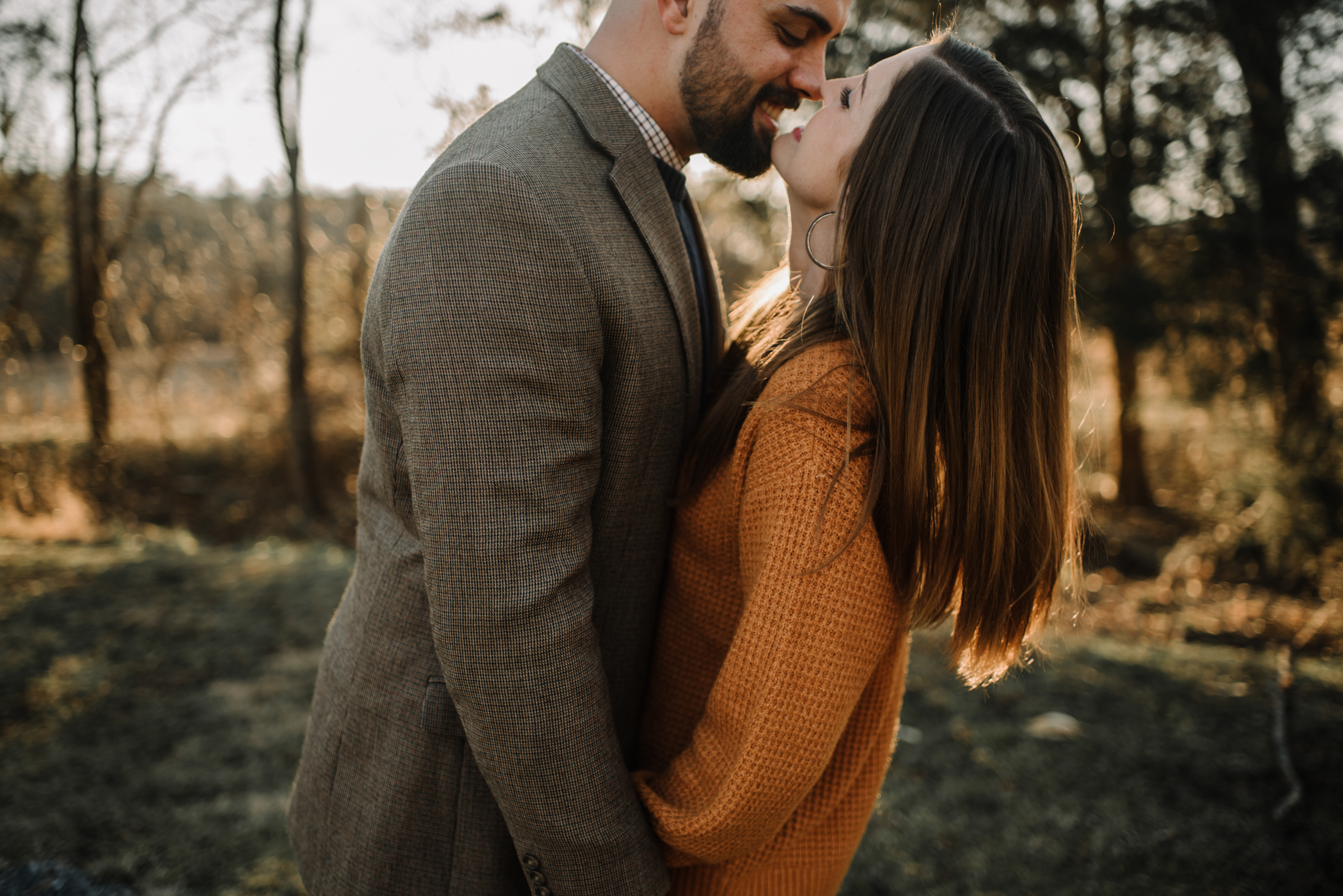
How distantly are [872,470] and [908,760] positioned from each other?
2496mm

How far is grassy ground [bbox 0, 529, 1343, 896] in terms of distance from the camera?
2385 millimetres

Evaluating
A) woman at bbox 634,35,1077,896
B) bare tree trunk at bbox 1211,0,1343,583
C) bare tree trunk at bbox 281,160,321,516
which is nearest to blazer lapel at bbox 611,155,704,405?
woman at bbox 634,35,1077,896

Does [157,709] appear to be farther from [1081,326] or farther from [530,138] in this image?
[1081,326]

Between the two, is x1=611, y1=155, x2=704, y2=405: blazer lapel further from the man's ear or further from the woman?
the man's ear

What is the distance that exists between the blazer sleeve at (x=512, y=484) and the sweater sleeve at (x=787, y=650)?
16 centimetres

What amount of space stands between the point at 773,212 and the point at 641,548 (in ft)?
25.6

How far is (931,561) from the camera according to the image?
1177 mm

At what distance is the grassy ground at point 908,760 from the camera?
2385 millimetres

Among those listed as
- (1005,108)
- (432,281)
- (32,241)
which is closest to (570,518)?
(432,281)

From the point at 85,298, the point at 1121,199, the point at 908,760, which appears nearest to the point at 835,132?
the point at 908,760

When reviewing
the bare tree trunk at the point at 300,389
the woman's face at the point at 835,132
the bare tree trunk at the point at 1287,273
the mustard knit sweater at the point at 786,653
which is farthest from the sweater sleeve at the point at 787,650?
the bare tree trunk at the point at 300,389

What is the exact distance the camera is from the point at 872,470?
1.12m

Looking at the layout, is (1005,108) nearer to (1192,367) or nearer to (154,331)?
(1192,367)

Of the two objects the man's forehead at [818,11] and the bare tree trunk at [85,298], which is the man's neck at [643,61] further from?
the bare tree trunk at [85,298]
